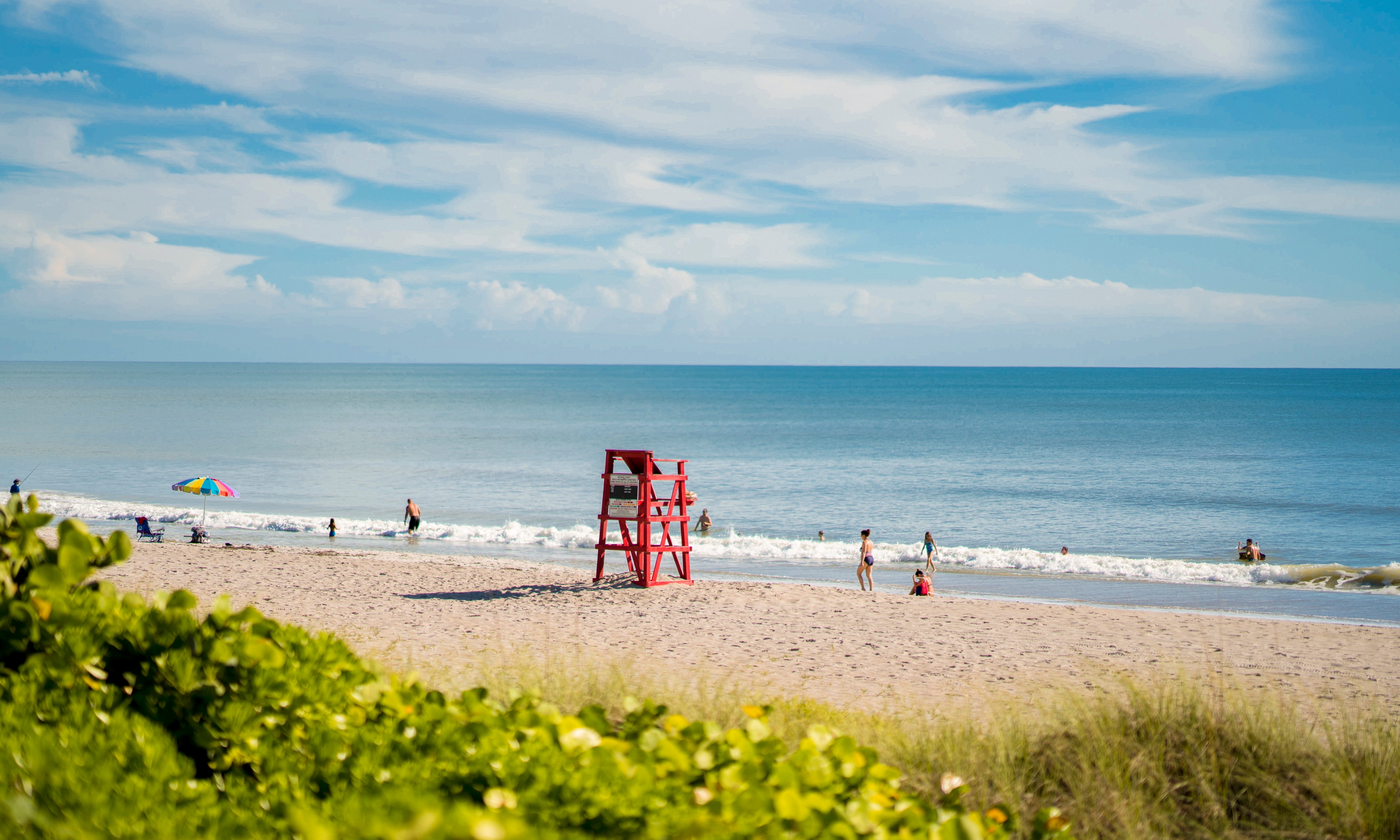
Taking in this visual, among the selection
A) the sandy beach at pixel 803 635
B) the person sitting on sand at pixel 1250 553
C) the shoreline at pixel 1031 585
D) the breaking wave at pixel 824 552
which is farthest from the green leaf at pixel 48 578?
the person sitting on sand at pixel 1250 553

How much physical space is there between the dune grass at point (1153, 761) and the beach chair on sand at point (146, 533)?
2335cm

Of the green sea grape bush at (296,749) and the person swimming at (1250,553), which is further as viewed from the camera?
the person swimming at (1250,553)

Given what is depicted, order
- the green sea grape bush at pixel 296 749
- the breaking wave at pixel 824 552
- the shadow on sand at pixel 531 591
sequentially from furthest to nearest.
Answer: the breaking wave at pixel 824 552, the shadow on sand at pixel 531 591, the green sea grape bush at pixel 296 749

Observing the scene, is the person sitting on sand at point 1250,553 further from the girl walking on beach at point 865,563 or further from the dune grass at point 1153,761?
the dune grass at point 1153,761

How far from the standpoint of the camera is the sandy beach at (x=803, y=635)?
10.6 m

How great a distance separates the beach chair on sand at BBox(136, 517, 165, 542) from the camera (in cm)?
2502

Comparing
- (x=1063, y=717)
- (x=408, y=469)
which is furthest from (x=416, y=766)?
(x=408, y=469)

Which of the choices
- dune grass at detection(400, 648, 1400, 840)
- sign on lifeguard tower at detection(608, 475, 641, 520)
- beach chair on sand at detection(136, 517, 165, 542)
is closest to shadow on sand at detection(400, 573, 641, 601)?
sign on lifeguard tower at detection(608, 475, 641, 520)

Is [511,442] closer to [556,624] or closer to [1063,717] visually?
[556,624]

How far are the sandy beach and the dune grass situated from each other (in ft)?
7.63

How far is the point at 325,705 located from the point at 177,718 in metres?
0.45

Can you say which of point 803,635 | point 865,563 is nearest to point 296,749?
point 803,635

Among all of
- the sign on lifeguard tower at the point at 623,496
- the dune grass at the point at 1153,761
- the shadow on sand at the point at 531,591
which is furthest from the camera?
the sign on lifeguard tower at the point at 623,496

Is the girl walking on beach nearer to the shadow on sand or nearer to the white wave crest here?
the shadow on sand
